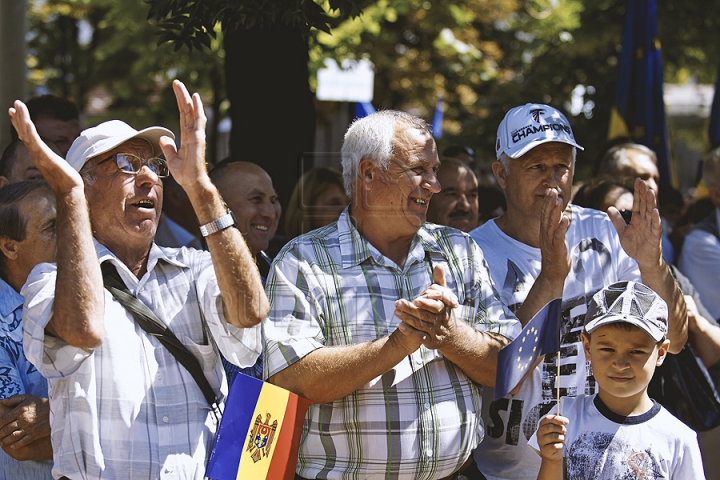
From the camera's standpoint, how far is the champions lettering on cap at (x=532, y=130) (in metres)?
3.82

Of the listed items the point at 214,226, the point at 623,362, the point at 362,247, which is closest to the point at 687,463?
the point at 623,362

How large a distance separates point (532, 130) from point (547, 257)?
0.69m

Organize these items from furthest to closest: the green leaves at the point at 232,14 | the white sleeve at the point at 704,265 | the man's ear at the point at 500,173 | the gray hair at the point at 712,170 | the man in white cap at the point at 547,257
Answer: the gray hair at the point at 712,170 → the white sleeve at the point at 704,265 → the green leaves at the point at 232,14 → the man's ear at the point at 500,173 → the man in white cap at the point at 547,257

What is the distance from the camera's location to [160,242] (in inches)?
233

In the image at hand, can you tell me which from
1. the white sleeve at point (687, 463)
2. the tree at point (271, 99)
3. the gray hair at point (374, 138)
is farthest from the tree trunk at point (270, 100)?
the white sleeve at point (687, 463)

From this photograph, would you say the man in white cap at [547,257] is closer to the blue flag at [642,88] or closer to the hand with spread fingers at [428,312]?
the hand with spread fingers at [428,312]

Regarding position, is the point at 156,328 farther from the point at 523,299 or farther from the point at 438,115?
the point at 438,115

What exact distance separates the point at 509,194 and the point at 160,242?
286cm

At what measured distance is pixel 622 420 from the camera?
310 centimetres

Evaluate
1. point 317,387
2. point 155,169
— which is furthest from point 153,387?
point 155,169

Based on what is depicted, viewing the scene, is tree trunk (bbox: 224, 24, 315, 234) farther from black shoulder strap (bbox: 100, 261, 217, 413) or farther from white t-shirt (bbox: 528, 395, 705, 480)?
white t-shirt (bbox: 528, 395, 705, 480)

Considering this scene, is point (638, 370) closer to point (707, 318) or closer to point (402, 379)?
point (402, 379)

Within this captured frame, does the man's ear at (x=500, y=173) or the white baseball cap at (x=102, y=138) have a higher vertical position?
the white baseball cap at (x=102, y=138)

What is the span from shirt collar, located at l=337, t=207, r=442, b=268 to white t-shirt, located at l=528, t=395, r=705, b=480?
86cm
